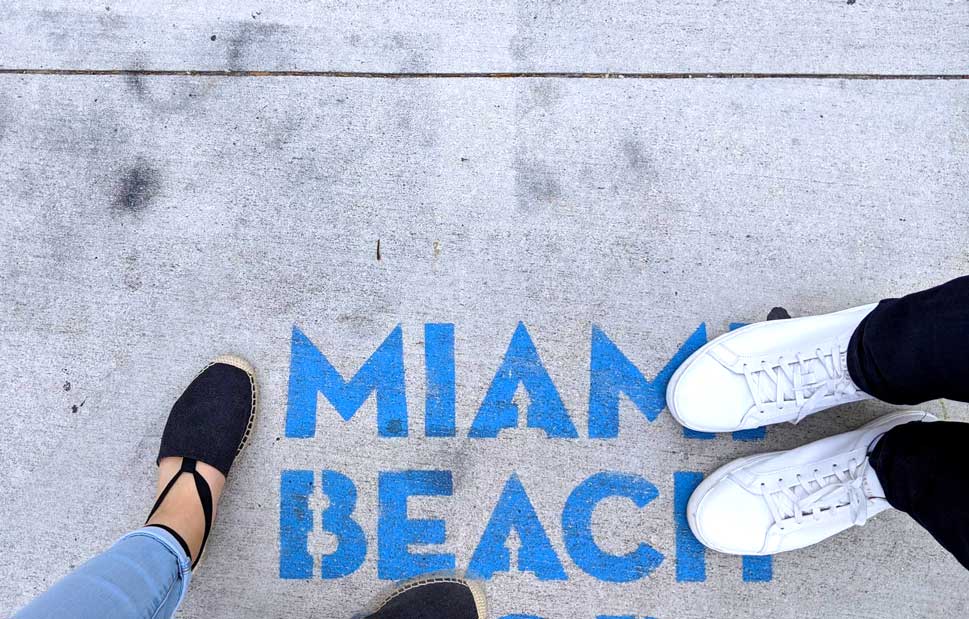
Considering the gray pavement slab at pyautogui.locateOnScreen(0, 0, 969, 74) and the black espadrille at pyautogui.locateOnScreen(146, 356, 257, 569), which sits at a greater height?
the gray pavement slab at pyautogui.locateOnScreen(0, 0, 969, 74)

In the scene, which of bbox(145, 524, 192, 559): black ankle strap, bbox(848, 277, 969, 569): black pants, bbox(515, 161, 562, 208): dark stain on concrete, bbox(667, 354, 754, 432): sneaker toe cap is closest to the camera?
bbox(848, 277, 969, 569): black pants

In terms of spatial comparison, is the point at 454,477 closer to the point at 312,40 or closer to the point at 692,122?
the point at 692,122

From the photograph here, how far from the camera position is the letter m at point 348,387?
73.9 inches

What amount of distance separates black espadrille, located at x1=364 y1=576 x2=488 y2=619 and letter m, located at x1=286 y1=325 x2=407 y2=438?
0.47 m

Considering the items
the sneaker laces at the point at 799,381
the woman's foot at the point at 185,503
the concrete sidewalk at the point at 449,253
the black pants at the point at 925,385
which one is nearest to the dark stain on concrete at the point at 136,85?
the concrete sidewalk at the point at 449,253

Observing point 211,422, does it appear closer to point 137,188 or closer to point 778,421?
point 137,188

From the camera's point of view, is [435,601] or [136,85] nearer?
[435,601]

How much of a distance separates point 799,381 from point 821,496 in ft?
1.13

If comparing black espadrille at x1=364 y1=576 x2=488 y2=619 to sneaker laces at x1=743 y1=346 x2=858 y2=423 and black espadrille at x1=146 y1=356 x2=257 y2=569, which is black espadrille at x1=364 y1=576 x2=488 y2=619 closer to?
black espadrille at x1=146 y1=356 x2=257 y2=569

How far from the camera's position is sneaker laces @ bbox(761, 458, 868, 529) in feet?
5.64

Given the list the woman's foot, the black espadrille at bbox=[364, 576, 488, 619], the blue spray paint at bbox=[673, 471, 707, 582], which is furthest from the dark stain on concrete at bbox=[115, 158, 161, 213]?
the blue spray paint at bbox=[673, 471, 707, 582]

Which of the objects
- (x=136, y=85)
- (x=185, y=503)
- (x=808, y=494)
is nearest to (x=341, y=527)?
(x=185, y=503)

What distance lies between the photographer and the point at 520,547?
184 cm

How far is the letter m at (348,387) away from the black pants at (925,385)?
131cm
